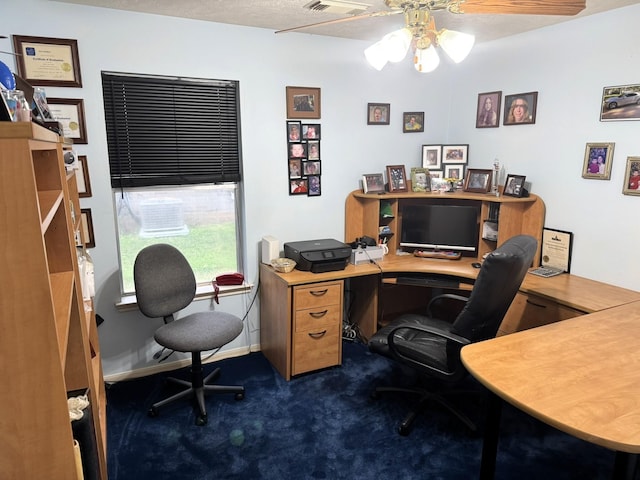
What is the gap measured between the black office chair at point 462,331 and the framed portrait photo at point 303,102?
1679 mm

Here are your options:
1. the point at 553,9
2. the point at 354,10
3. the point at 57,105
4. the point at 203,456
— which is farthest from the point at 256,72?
the point at 203,456

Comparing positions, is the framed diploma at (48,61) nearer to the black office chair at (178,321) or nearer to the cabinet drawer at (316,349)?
the black office chair at (178,321)

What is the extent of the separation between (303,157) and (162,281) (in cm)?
138

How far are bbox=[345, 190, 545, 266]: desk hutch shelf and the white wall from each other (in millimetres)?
99

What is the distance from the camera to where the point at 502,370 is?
1621 millimetres

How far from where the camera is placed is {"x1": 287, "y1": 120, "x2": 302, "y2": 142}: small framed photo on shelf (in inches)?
129

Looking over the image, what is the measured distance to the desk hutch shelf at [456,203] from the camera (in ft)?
10.5

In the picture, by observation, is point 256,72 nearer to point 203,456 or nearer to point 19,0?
point 19,0

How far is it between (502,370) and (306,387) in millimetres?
1610

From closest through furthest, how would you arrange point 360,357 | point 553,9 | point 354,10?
1. point 553,9
2. point 354,10
3. point 360,357

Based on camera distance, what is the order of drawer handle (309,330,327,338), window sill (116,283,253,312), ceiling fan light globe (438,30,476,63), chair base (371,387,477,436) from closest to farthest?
ceiling fan light globe (438,30,476,63) → chair base (371,387,477,436) → window sill (116,283,253,312) → drawer handle (309,330,327,338)

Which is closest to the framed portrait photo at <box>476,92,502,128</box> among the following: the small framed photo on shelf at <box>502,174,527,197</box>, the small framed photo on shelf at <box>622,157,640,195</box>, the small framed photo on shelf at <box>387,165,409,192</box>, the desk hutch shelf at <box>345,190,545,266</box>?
the small framed photo on shelf at <box>502,174,527,197</box>

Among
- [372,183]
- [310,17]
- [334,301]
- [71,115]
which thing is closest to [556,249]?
[372,183]

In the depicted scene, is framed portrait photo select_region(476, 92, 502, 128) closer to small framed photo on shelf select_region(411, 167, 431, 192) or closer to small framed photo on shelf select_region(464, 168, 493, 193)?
small framed photo on shelf select_region(464, 168, 493, 193)
